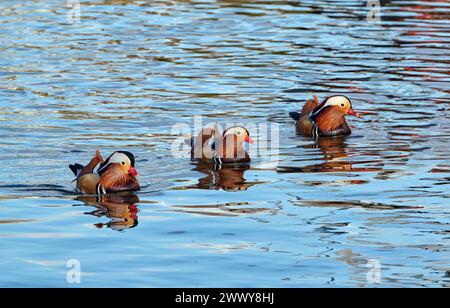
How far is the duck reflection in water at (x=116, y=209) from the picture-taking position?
14.1 meters

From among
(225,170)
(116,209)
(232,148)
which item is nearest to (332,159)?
(232,148)

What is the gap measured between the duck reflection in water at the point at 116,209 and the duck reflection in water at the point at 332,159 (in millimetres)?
2604

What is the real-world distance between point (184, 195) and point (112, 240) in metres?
2.44

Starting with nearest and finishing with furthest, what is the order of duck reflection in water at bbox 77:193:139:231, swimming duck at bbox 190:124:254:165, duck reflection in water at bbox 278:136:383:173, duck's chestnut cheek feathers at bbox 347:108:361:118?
duck reflection in water at bbox 77:193:139:231 → duck reflection in water at bbox 278:136:383:173 → swimming duck at bbox 190:124:254:165 → duck's chestnut cheek feathers at bbox 347:108:361:118

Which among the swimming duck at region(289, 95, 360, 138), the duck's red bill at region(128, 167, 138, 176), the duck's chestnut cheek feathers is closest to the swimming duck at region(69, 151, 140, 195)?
the duck's red bill at region(128, 167, 138, 176)

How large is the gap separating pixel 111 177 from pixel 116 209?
77 centimetres

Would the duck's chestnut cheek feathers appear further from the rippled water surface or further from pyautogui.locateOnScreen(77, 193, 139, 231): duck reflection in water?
pyautogui.locateOnScreen(77, 193, 139, 231): duck reflection in water

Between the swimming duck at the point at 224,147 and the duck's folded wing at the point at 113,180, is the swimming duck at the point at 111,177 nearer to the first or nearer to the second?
the duck's folded wing at the point at 113,180

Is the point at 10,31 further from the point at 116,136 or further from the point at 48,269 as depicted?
the point at 48,269

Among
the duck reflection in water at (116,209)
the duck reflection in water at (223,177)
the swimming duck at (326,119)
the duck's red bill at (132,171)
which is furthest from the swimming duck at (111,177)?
the swimming duck at (326,119)

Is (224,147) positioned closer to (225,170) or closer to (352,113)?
(225,170)

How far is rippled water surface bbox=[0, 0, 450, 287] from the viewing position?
12.6 m

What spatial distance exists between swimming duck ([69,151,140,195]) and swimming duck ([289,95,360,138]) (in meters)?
4.69

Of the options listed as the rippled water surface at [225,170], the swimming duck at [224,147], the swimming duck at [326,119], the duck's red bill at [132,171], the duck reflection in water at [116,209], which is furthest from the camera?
the swimming duck at [326,119]
